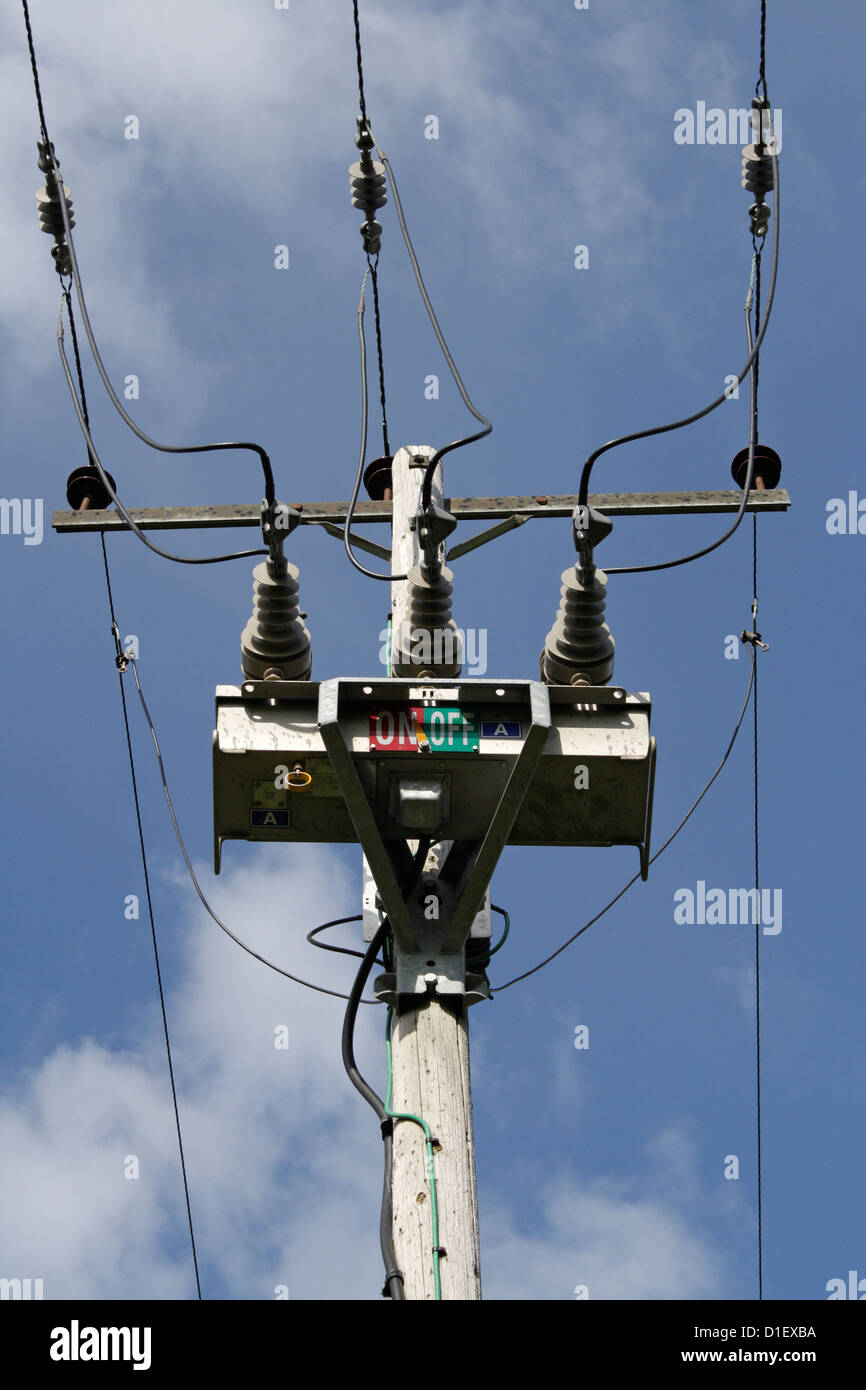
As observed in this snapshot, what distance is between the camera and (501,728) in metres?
5.96

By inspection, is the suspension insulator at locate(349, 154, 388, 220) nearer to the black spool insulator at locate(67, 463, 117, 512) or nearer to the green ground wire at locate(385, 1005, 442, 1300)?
the black spool insulator at locate(67, 463, 117, 512)

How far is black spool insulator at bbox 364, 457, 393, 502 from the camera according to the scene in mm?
9234

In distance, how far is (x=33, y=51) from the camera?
8.09 meters

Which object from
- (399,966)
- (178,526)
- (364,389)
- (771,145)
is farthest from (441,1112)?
(771,145)

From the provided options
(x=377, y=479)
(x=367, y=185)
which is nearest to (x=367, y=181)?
(x=367, y=185)

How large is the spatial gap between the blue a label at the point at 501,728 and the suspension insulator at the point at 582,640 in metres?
0.68

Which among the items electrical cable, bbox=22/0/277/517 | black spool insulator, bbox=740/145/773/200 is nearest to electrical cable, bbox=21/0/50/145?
electrical cable, bbox=22/0/277/517

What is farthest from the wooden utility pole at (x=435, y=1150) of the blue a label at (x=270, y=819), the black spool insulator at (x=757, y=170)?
the black spool insulator at (x=757, y=170)

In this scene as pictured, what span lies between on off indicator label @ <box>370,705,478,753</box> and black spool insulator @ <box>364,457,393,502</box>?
3501 mm

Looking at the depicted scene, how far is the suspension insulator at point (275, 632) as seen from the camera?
6.76m

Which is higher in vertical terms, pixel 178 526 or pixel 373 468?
pixel 373 468

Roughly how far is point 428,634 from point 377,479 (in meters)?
2.86
